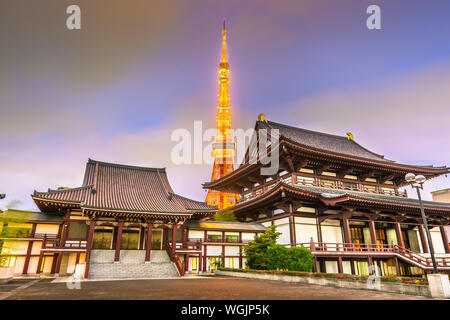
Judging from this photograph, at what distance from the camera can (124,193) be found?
2506cm

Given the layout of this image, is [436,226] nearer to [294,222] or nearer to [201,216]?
[294,222]

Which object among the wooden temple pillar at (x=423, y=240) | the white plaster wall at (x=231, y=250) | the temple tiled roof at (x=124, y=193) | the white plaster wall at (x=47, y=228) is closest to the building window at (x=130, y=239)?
the temple tiled roof at (x=124, y=193)

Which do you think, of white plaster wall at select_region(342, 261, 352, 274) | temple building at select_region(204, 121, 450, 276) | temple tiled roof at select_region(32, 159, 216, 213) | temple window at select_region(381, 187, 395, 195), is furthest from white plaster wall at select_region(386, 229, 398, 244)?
temple tiled roof at select_region(32, 159, 216, 213)

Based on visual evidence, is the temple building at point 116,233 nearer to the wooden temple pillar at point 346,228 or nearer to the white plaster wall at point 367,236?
the wooden temple pillar at point 346,228

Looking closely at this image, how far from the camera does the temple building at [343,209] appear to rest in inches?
826

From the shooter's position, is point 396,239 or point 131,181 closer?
point 396,239

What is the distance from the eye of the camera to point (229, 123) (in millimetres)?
55031

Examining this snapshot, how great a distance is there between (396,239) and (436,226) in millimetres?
5562

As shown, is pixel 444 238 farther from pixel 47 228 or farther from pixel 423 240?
pixel 47 228

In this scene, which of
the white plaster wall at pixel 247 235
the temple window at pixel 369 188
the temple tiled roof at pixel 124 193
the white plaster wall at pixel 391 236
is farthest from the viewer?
the temple window at pixel 369 188

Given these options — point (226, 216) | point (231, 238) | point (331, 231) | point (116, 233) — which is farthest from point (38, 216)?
point (331, 231)

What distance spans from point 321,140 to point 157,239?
70.3 feet
